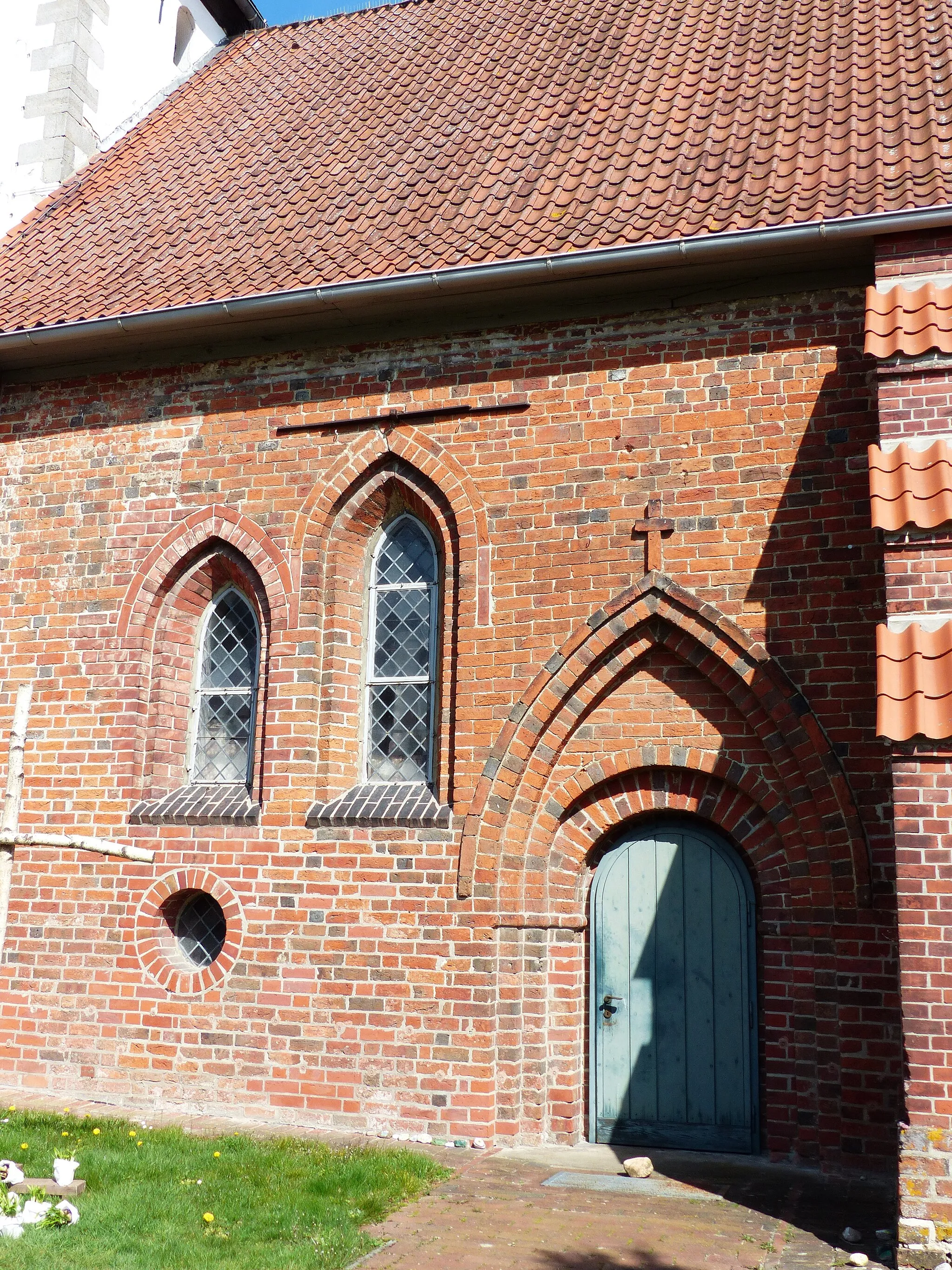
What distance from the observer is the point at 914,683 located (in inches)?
232

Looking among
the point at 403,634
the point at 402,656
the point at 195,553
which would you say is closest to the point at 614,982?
the point at 402,656

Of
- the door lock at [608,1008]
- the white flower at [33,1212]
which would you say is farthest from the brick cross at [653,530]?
the white flower at [33,1212]

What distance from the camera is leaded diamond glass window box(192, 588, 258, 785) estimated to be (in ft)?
29.9

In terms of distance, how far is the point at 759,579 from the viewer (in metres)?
7.62

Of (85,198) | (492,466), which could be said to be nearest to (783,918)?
(492,466)

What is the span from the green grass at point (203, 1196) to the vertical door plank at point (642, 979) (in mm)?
1504

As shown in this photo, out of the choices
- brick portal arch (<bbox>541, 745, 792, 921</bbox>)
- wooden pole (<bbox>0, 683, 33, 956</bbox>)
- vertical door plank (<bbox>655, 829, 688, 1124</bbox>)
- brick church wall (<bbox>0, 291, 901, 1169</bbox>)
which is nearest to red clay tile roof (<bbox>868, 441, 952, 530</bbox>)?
brick church wall (<bbox>0, 291, 901, 1169</bbox>)

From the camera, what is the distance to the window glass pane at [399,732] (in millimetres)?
8578

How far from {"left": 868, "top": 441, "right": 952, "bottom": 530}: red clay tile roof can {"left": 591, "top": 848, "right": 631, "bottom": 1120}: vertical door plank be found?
9.60 feet

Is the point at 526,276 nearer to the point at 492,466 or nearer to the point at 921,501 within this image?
the point at 492,466

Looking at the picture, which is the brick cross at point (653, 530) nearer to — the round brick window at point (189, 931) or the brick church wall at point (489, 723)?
the brick church wall at point (489, 723)

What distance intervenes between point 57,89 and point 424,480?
20.6 ft

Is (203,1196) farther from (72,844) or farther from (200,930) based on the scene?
(200,930)

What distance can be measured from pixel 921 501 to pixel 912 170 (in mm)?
2670
